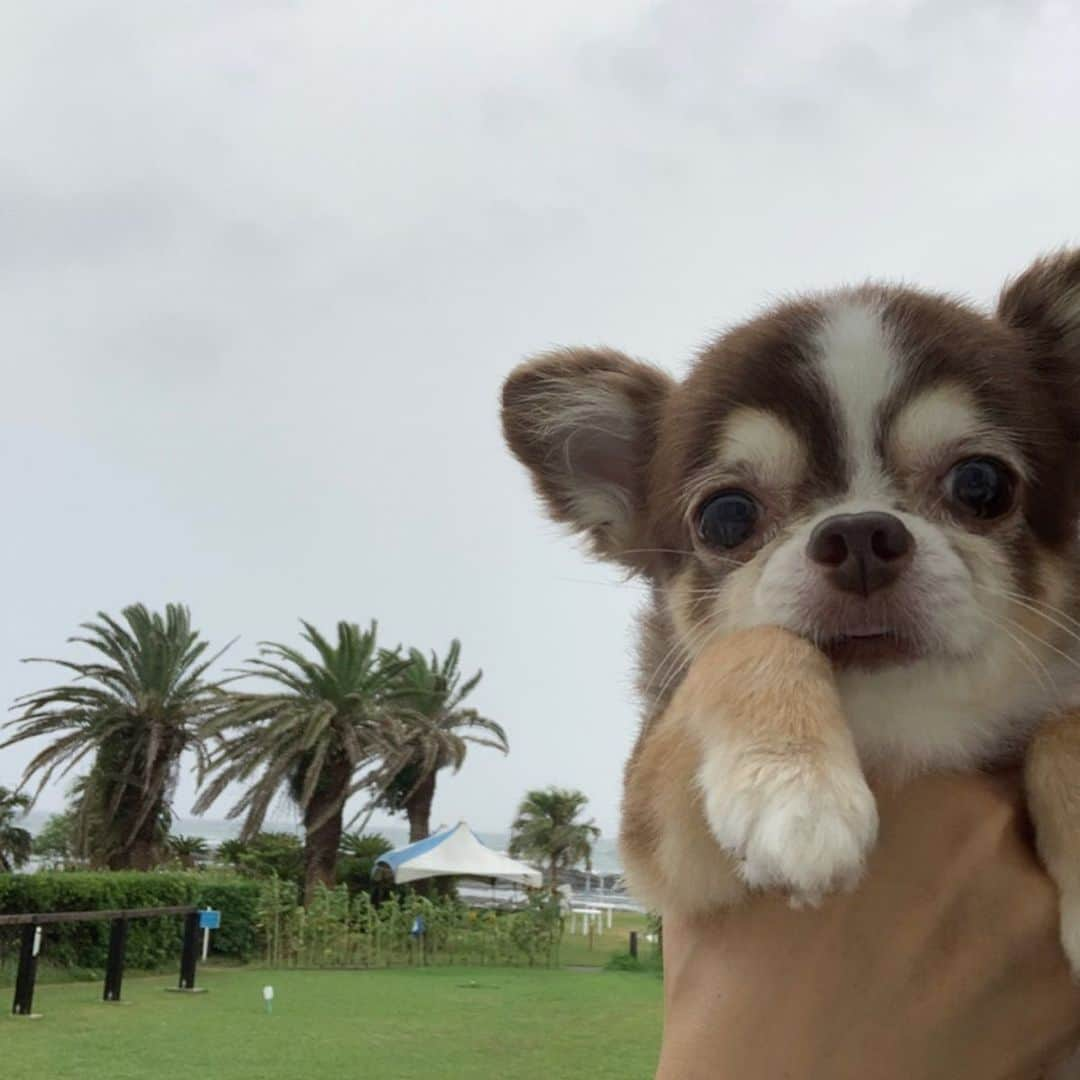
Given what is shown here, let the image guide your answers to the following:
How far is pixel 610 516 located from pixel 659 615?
40cm

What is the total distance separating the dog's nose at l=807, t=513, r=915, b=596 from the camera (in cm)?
190

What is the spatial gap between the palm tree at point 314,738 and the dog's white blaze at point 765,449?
2467 cm

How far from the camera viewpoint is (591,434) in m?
3.00

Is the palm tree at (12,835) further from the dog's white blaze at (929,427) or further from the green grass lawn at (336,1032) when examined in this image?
the dog's white blaze at (929,427)

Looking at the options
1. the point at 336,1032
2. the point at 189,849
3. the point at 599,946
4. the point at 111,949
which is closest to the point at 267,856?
the point at 189,849

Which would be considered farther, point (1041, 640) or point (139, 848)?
point (139, 848)

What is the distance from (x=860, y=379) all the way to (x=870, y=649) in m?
0.57

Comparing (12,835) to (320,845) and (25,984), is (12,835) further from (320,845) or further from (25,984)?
(25,984)

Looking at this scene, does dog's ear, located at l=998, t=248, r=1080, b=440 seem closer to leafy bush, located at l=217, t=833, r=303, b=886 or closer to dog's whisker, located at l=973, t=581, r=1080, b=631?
dog's whisker, located at l=973, t=581, r=1080, b=631

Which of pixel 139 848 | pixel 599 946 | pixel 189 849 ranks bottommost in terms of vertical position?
pixel 599 946

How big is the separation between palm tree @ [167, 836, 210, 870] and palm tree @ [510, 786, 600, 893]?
1497 centimetres

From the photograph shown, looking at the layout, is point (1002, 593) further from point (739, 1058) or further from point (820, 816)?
point (739, 1058)

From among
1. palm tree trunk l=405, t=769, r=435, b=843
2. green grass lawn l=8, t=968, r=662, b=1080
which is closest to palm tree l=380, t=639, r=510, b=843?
palm tree trunk l=405, t=769, r=435, b=843

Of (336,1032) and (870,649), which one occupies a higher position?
(870,649)
